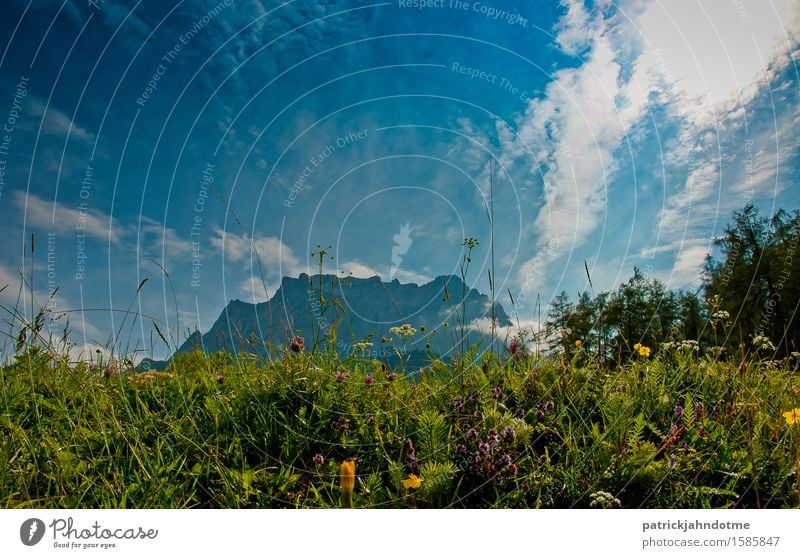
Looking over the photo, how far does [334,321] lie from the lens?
402 cm

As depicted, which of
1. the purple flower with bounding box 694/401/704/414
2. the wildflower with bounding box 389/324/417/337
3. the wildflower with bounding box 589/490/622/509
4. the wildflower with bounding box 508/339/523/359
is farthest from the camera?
the wildflower with bounding box 508/339/523/359

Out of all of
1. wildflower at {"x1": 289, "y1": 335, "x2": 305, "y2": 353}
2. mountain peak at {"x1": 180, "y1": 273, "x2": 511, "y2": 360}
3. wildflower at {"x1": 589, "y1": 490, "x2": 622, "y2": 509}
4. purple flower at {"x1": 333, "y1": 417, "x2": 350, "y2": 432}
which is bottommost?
wildflower at {"x1": 589, "y1": 490, "x2": 622, "y2": 509}

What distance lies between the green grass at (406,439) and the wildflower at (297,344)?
0.23 feet

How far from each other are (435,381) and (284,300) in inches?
52.7

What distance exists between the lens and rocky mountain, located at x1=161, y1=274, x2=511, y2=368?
12.9 ft

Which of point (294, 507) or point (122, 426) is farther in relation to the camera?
point (122, 426)

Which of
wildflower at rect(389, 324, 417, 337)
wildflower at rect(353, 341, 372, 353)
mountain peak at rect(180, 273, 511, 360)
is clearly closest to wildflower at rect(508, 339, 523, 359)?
mountain peak at rect(180, 273, 511, 360)

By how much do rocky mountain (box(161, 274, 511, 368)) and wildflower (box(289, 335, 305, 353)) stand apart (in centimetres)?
5

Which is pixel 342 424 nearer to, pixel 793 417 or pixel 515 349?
pixel 515 349

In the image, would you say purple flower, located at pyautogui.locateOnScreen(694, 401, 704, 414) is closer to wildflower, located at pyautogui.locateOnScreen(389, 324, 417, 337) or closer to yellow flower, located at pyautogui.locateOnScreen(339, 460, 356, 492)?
wildflower, located at pyautogui.locateOnScreen(389, 324, 417, 337)
